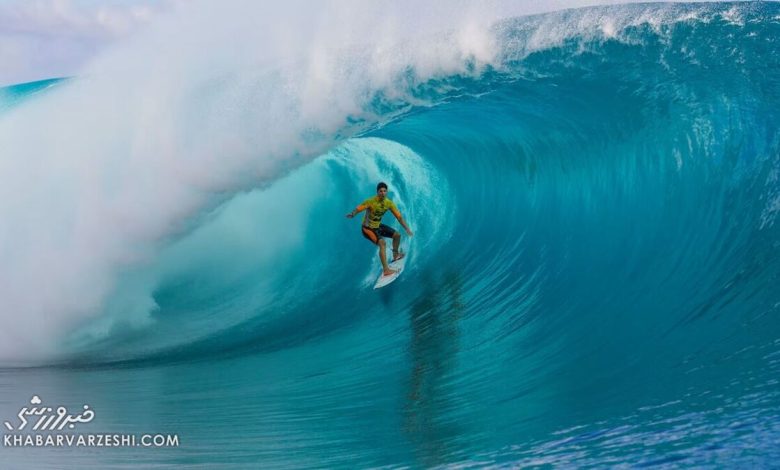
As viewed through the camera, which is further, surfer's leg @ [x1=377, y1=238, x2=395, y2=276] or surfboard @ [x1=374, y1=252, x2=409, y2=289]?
surfboard @ [x1=374, y1=252, x2=409, y2=289]

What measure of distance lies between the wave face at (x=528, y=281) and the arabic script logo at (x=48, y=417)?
0.64 metres

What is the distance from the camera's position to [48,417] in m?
5.79

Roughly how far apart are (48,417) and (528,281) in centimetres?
431

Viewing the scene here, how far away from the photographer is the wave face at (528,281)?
15.7ft

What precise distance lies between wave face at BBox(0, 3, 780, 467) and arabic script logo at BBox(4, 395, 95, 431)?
25.3 inches

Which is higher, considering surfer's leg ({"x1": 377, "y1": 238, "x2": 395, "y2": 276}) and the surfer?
the surfer

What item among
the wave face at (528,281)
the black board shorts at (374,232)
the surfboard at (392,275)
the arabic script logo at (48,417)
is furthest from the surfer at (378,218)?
the arabic script logo at (48,417)

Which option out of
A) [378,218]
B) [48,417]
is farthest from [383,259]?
[48,417]

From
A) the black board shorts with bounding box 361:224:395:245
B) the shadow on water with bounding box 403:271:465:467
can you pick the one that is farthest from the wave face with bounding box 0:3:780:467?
the black board shorts with bounding box 361:224:395:245

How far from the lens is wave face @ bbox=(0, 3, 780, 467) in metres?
4.79

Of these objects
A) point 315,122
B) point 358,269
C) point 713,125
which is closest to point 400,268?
point 358,269

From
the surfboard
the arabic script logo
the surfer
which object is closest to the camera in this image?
the arabic script logo

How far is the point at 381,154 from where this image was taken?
13.1 meters

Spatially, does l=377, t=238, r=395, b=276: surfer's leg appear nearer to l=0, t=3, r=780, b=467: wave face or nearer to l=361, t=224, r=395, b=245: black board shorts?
l=361, t=224, r=395, b=245: black board shorts
